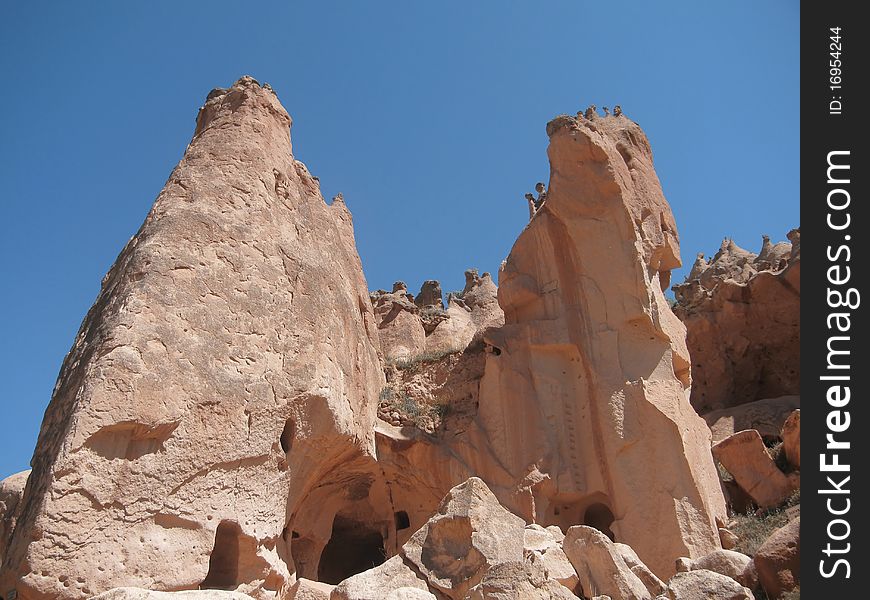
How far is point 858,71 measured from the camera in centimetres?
614

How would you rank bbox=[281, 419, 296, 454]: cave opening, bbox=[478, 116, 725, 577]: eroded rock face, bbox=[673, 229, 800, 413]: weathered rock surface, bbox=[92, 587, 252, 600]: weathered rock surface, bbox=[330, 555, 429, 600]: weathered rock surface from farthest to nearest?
bbox=[673, 229, 800, 413]: weathered rock surface < bbox=[478, 116, 725, 577]: eroded rock face < bbox=[281, 419, 296, 454]: cave opening < bbox=[330, 555, 429, 600]: weathered rock surface < bbox=[92, 587, 252, 600]: weathered rock surface

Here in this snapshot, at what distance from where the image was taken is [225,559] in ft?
30.4

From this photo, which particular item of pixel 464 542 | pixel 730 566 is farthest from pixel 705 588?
pixel 464 542

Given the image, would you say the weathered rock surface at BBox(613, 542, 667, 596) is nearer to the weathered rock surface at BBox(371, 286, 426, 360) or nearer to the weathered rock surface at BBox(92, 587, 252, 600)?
the weathered rock surface at BBox(92, 587, 252, 600)

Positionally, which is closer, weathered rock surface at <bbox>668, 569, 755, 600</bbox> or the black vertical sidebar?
the black vertical sidebar

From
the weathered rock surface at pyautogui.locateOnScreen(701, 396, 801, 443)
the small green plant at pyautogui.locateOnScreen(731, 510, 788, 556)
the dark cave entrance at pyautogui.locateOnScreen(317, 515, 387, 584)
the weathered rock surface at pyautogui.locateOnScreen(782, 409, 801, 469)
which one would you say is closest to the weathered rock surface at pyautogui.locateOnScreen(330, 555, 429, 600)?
the small green plant at pyautogui.locateOnScreen(731, 510, 788, 556)

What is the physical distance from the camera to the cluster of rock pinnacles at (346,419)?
7.78 meters

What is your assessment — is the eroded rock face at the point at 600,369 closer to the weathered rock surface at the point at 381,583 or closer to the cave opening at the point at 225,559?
the cave opening at the point at 225,559

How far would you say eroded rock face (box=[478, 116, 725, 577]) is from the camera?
39.4 ft

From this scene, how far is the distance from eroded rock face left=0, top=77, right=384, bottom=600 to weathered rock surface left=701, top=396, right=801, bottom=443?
8579 mm

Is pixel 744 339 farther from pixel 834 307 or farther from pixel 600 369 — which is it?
pixel 834 307

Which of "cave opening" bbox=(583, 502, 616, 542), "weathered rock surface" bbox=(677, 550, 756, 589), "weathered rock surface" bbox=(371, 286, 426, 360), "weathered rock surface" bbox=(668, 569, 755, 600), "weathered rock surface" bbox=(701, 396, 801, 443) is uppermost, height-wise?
"weathered rock surface" bbox=(371, 286, 426, 360)

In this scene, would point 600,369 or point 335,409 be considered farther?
point 600,369

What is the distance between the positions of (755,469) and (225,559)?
27.9ft
